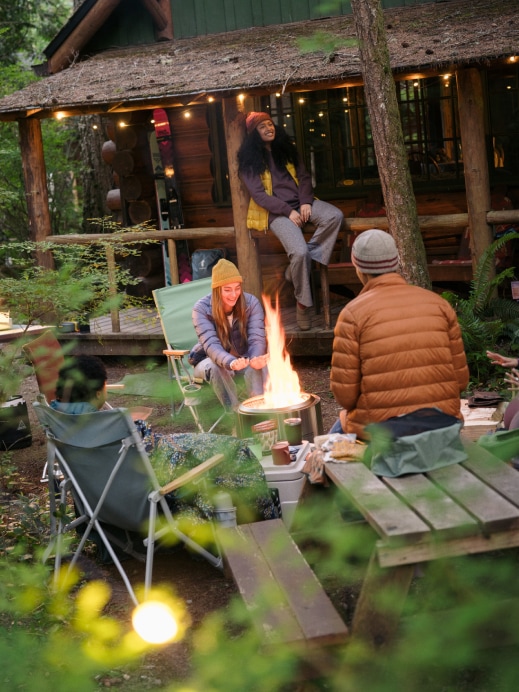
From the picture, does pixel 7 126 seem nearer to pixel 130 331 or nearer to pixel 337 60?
pixel 130 331

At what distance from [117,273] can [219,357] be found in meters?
1.86

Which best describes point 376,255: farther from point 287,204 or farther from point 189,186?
point 189,186

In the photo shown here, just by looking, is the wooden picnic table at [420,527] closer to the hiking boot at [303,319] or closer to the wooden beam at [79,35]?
the hiking boot at [303,319]

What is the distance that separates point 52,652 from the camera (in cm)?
403

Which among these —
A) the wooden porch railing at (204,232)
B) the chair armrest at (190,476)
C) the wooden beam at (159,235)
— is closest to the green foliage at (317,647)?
the chair armrest at (190,476)

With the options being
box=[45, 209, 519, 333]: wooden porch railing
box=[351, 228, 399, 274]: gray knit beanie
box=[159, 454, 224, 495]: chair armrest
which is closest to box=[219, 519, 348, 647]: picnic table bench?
box=[159, 454, 224, 495]: chair armrest

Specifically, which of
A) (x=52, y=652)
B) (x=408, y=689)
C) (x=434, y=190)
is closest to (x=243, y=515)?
(x=52, y=652)

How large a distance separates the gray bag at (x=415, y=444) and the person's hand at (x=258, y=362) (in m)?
2.75

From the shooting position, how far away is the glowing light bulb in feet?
13.8

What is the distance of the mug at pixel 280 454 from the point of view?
202 inches

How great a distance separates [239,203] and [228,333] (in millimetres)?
3028

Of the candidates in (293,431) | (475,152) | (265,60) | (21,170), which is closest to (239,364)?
(293,431)

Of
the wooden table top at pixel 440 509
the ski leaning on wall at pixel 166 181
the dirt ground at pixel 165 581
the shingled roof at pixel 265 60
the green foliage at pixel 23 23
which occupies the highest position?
the green foliage at pixel 23 23

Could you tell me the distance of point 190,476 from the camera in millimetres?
4398
